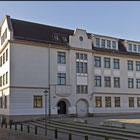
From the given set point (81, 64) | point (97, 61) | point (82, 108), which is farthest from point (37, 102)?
point (97, 61)

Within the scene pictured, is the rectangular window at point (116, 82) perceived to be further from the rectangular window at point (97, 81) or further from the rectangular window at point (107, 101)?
the rectangular window at point (97, 81)

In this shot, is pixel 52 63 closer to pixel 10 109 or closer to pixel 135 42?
A: pixel 10 109

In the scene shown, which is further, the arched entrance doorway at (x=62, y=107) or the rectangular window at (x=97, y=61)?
the rectangular window at (x=97, y=61)

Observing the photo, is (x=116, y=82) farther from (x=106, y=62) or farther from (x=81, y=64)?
(x=81, y=64)

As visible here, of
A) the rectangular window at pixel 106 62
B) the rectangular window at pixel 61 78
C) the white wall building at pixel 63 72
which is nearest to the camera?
the white wall building at pixel 63 72

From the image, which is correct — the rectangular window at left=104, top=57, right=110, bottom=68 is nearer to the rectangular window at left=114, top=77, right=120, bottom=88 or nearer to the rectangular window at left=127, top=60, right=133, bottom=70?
the rectangular window at left=114, top=77, right=120, bottom=88

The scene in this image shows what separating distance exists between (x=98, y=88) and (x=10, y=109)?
14.6m

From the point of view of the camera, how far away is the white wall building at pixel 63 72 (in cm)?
3191

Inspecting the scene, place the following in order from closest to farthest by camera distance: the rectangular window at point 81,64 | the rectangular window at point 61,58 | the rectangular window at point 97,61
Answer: the rectangular window at point 61,58
the rectangular window at point 81,64
the rectangular window at point 97,61

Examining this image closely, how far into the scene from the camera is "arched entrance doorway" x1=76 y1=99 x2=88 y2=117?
118ft

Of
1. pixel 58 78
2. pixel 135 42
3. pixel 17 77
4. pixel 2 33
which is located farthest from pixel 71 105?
pixel 135 42

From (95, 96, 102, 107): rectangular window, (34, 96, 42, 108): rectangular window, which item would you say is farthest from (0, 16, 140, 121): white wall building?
(95, 96, 102, 107): rectangular window

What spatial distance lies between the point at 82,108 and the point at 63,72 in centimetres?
622

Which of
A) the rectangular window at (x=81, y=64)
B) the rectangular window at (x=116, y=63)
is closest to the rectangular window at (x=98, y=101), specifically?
the rectangular window at (x=81, y=64)
